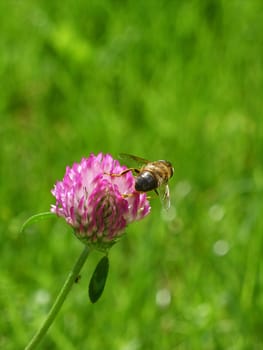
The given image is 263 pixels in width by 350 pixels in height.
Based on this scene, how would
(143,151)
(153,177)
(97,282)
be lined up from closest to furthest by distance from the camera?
(97,282) → (153,177) → (143,151)

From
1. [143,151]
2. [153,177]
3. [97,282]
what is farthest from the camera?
[143,151]

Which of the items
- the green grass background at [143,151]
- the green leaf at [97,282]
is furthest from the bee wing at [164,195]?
the green grass background at [143,151]

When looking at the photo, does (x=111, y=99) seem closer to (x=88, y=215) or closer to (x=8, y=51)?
(x=8, y=51)

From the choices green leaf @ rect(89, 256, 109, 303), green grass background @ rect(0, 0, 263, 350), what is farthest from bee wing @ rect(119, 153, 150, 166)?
green grass background @ rect(0, 0, 263, 350)

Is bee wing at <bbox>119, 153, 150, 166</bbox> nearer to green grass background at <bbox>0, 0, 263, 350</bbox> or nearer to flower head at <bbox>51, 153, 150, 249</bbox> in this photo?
flower head at <bbox>51, 153, 150, 249</bbox>

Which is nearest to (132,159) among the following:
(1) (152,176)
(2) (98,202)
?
(1) (152,176)

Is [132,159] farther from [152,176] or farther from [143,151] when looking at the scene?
[143,151]

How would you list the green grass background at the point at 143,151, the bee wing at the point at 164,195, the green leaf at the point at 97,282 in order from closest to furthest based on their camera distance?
the green leaf at the point at 97,282
the bee wing at the point at 164,195
the green grass background at the point at 143,151

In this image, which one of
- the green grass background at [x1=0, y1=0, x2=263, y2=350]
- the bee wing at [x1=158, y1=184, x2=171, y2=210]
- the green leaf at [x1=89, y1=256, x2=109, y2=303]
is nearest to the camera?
the green leaf at [x1=89, y1=256, x2=109, y2=303]

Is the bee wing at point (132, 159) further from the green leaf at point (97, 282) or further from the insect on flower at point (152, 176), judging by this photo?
the green leaf at point (97, 282)
